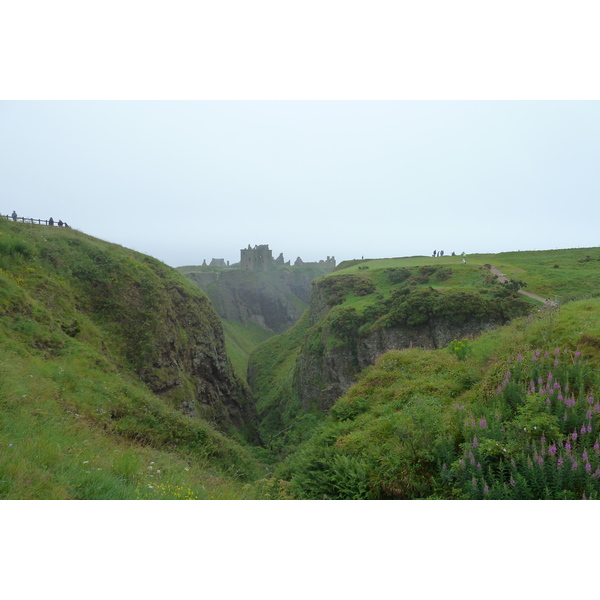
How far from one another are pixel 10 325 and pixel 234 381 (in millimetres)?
20212

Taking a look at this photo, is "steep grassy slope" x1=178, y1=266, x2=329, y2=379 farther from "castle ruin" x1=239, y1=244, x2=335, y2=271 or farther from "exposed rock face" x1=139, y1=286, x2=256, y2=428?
"exposed rock face" x1=139, y1=286, x2=256, y2=428

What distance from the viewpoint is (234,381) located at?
31312mm

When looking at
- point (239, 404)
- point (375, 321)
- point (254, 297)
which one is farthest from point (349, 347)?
point (254, 297)

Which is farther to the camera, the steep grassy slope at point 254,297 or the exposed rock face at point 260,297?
the exposed rock face at point 260,297

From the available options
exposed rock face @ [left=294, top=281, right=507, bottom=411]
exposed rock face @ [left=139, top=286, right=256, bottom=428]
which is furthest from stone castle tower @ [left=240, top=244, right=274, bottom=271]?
exposed rock face @ [left=139, top=286, right=256, bottom=428]

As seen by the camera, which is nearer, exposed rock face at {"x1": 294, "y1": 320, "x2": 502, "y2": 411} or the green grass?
exposed rock face at {"x1": 294, "y1": 320, "x2": 502, "y2": 411}

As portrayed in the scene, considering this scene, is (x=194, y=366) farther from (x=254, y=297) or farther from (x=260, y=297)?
(x=260, y=297)

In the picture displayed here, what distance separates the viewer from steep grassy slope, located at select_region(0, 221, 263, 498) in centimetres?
570

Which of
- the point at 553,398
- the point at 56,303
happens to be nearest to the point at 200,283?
the point at 56,303

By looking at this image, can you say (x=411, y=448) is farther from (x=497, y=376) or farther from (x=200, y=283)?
(x=200, y=283)

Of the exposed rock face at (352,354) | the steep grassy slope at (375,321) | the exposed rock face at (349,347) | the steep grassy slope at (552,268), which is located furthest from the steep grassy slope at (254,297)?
the steep grassy slope at (552,268)

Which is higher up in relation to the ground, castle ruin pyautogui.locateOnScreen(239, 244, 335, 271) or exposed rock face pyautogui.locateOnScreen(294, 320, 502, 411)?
castle ruin pyautogui.locateOnScreen(239, 244, 335, 271)

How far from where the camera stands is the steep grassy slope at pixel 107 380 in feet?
18.7

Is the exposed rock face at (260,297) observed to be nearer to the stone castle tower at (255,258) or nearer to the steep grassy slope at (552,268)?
the stone castle tower at (255,258)
